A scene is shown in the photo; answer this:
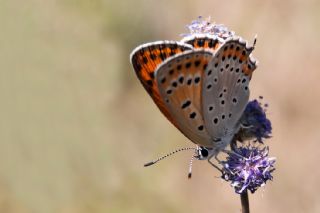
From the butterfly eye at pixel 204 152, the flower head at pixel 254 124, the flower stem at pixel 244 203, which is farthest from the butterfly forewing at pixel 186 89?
the flower stem at pixel 244 203

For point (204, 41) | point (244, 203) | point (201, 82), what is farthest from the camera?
point (201, 82)

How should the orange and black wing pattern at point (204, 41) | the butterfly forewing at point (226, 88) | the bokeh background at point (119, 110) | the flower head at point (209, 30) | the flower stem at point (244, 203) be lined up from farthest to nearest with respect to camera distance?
the bokeh background at point (119, 110) → the flower head at point (209, 30) → the butterfly forewing at point (226, 88) → the orange and black wing pattern at point (204, 41) → the flower stem at point (244, 203)

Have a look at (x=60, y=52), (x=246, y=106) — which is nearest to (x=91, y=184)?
(x=60, y=52)

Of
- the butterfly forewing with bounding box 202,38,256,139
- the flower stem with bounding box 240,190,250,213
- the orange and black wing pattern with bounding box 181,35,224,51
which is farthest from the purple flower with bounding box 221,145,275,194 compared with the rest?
the orange and black wing pattern with bounding box 181,35,224,51

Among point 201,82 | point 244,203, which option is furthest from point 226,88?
point 244,203

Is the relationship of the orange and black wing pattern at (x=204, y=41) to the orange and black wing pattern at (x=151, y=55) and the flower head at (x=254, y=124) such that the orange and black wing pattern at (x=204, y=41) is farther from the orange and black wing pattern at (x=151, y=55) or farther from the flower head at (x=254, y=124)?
the flower head at (x=254, y=124)

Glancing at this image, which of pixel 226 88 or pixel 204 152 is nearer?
pixel 226 88

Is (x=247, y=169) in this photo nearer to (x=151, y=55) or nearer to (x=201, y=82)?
(x=201, y=82)
